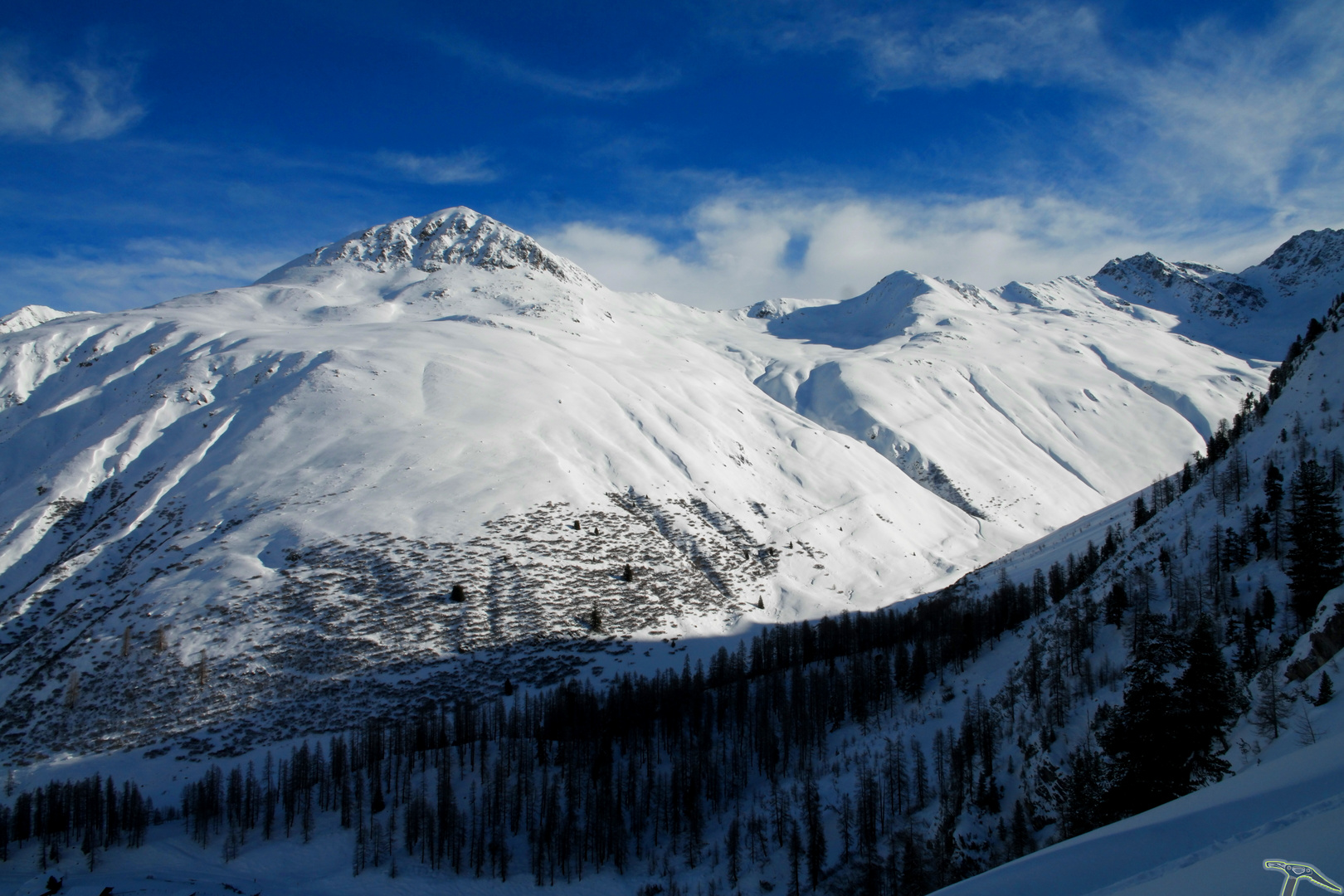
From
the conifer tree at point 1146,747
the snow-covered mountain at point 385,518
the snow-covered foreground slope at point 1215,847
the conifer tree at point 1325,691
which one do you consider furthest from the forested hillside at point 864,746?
the snow-covered foreground slope at point 1215,847

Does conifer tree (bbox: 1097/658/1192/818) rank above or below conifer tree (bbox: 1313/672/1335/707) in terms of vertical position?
below

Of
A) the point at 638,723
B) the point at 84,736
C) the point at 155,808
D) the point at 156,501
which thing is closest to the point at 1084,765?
the point at 638,723

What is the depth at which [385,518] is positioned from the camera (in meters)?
95.2

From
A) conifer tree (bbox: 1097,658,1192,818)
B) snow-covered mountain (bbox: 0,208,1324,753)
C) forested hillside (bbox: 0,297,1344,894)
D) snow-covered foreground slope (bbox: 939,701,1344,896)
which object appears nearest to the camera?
snow-covered foreground slope (bbox: 939,701,1344,896)

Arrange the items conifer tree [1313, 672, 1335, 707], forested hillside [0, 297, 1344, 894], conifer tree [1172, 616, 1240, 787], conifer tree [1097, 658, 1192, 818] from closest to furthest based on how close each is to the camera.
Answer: conifer tree [1313, 672, 1335, 707]
conifer tree [1172, 616, 1240, 787]
conifer tree [1097, 658, 1192, 818]
forested hillside [0, 297, 1344, 894]

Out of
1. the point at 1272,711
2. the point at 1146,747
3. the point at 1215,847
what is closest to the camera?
the point at 1215,847

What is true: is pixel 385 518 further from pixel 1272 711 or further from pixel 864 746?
pixel 1272 711

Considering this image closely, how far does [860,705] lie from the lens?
72.1 metres

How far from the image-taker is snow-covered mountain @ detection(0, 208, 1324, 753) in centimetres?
7506

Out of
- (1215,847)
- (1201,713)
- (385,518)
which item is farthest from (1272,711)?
(385,518)

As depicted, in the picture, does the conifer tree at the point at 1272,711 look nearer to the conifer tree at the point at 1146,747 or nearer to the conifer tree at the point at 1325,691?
the conifer tree at the point at 1325,691

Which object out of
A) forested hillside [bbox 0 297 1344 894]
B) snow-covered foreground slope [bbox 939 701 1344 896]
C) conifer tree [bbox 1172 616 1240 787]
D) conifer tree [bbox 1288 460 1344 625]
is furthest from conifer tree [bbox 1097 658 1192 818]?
snow-covered foreground slope [bbox 939 701 1344 896]

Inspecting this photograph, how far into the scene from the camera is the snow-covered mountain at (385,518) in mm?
75062

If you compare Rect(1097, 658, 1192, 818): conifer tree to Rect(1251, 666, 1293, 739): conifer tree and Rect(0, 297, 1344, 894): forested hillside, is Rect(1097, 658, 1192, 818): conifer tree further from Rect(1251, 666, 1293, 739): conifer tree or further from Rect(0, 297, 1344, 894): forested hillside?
Rect(1251, 666, 1293, 739): conifer tree
